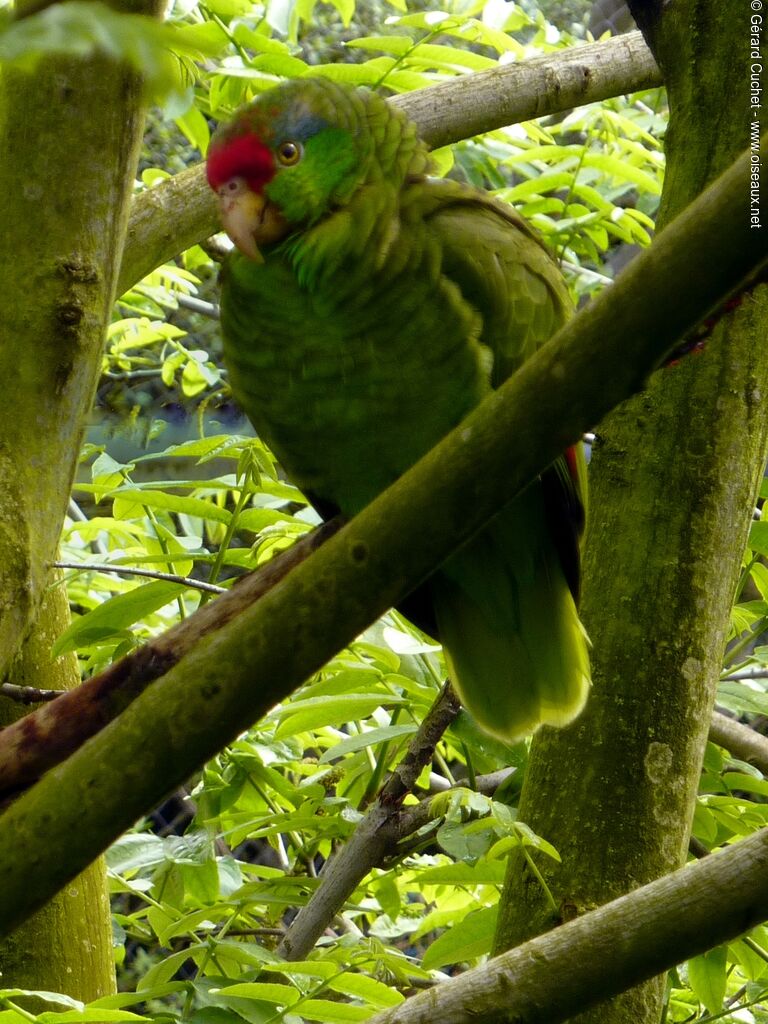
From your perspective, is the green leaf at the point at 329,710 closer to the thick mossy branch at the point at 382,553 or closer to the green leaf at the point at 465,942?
the green leaf at the point at 465,942

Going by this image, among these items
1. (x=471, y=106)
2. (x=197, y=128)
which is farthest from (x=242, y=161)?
(x=471, y=106)

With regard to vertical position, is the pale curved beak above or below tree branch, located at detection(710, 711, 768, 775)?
above

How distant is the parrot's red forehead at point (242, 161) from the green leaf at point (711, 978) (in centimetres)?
86

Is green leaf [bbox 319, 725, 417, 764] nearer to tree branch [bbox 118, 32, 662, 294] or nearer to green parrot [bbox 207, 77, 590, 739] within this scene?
green parrot [bbox 207, 77, 590, 739]

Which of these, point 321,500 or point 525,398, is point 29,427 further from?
point 525,398

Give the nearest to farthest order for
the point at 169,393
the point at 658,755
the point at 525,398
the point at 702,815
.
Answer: the point at 525,398
the point at 658,755
the point at 702,815
the point at 169,393

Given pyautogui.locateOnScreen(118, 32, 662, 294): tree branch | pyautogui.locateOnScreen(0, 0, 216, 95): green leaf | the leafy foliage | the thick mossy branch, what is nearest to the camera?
pyautogui.locateOnScreen(0, 0, 216, 95): green leaf

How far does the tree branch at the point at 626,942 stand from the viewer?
0.62 metres

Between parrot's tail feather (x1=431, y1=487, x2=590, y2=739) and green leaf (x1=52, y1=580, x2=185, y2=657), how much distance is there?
1.00 ft

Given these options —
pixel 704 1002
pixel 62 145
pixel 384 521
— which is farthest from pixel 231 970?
pixel 62 145

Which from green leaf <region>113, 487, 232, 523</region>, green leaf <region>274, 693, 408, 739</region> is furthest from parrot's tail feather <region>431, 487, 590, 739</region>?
green leaf <region>113, 487, 232, 523</region>

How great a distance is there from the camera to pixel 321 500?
1298mm

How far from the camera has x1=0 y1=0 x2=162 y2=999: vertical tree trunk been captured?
0.98 m

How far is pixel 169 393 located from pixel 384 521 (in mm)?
2117
